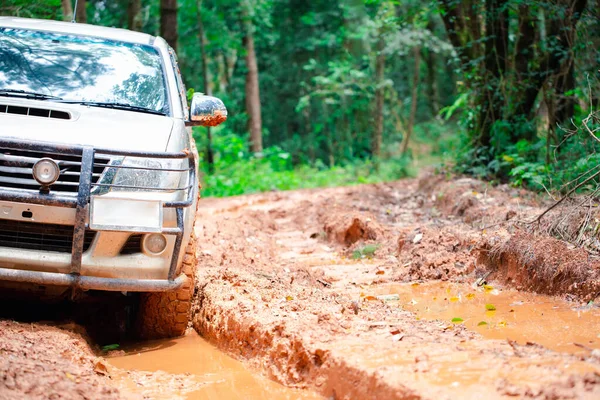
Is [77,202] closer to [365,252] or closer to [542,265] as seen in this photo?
[542,265]

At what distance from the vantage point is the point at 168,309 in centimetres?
459

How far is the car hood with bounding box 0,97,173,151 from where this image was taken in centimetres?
406

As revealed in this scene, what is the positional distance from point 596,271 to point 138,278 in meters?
3.17

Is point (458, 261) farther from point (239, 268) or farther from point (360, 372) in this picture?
point (360, 372)

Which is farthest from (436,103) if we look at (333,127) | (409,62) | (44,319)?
(44,319)

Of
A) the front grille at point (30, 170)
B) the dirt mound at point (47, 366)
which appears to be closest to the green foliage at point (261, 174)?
the front grille at point (30, 170)

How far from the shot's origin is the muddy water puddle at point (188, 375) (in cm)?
361

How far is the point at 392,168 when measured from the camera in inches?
834

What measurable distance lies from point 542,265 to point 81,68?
3846mm

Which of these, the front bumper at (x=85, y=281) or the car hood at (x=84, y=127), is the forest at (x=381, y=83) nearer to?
the car hood at (x=84, y=127)

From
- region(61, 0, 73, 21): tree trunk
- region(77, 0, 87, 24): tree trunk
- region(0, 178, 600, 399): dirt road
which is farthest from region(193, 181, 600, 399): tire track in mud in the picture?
region(77, 0, 87, 24): tree trunk

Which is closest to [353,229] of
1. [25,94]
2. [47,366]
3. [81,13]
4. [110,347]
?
[110,347]

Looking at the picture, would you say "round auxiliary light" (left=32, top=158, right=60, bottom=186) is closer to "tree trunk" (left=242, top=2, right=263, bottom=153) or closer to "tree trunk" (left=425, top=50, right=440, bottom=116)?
"tree trunk" (left=242, top=2, right=263, bottom=153)

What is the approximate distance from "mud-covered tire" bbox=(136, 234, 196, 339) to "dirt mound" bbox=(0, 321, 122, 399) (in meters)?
0.63
